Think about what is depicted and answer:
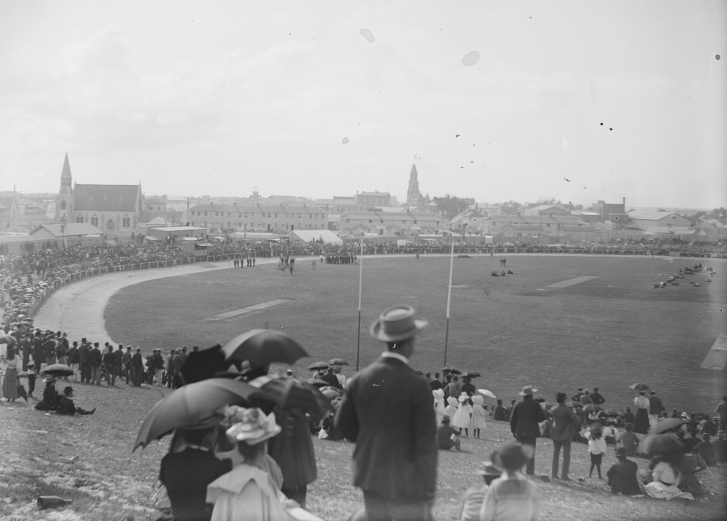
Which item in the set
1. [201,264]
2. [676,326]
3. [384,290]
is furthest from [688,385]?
[201,264]

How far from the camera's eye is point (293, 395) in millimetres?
4637

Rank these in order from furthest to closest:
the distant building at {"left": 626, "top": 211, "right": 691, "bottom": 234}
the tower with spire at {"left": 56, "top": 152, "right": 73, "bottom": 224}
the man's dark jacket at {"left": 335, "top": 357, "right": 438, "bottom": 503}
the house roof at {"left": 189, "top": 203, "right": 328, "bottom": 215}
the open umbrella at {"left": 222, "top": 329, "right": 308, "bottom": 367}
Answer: the house roof at {"left": 189, "top": 203, "right": 328, "bottom": 215}
the distant building at {"left": 626, "top": 211, "right": 691, "bottom": 234}
the tower with spire at {"left": 56, "top": 152, "right": 73, "bottom": 224}
the open umbrella at {"left": 222, "top": 329, "right": 308, "bottom": 367}
the man's dark jacket at {"left": 335, "top": 357, "right": 438, "bottom": 503}

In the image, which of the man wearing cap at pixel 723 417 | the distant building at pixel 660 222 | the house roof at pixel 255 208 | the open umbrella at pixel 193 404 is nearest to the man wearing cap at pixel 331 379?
the open umbrella at pixel 193 404

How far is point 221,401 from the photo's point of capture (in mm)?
4461

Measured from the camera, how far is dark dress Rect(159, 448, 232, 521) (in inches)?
162

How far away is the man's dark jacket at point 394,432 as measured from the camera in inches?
145

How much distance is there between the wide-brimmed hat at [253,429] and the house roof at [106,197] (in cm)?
6974

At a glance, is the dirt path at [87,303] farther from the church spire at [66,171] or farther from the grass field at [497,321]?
the church spire at [66,171]

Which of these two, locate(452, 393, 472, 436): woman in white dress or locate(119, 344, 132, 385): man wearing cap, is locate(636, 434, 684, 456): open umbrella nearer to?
locate(452, 393, 472, 436): woman in white dress

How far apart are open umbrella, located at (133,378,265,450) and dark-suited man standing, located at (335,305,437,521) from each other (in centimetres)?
99

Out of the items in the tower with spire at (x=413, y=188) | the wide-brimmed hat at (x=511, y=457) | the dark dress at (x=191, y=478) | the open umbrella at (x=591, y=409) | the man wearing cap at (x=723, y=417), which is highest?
the tower with spire at (x=413, y=188)

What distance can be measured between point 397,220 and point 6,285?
72.6 m

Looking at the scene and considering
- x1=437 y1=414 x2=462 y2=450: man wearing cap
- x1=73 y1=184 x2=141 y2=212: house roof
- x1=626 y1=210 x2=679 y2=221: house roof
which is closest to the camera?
x1=437 y1=414 x2=462 y2=450: man wearing cap

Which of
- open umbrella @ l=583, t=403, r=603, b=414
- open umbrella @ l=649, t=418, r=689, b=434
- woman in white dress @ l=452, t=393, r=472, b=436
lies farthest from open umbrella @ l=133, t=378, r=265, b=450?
open umbrella @ l=583, t=403, r=603, b=414
